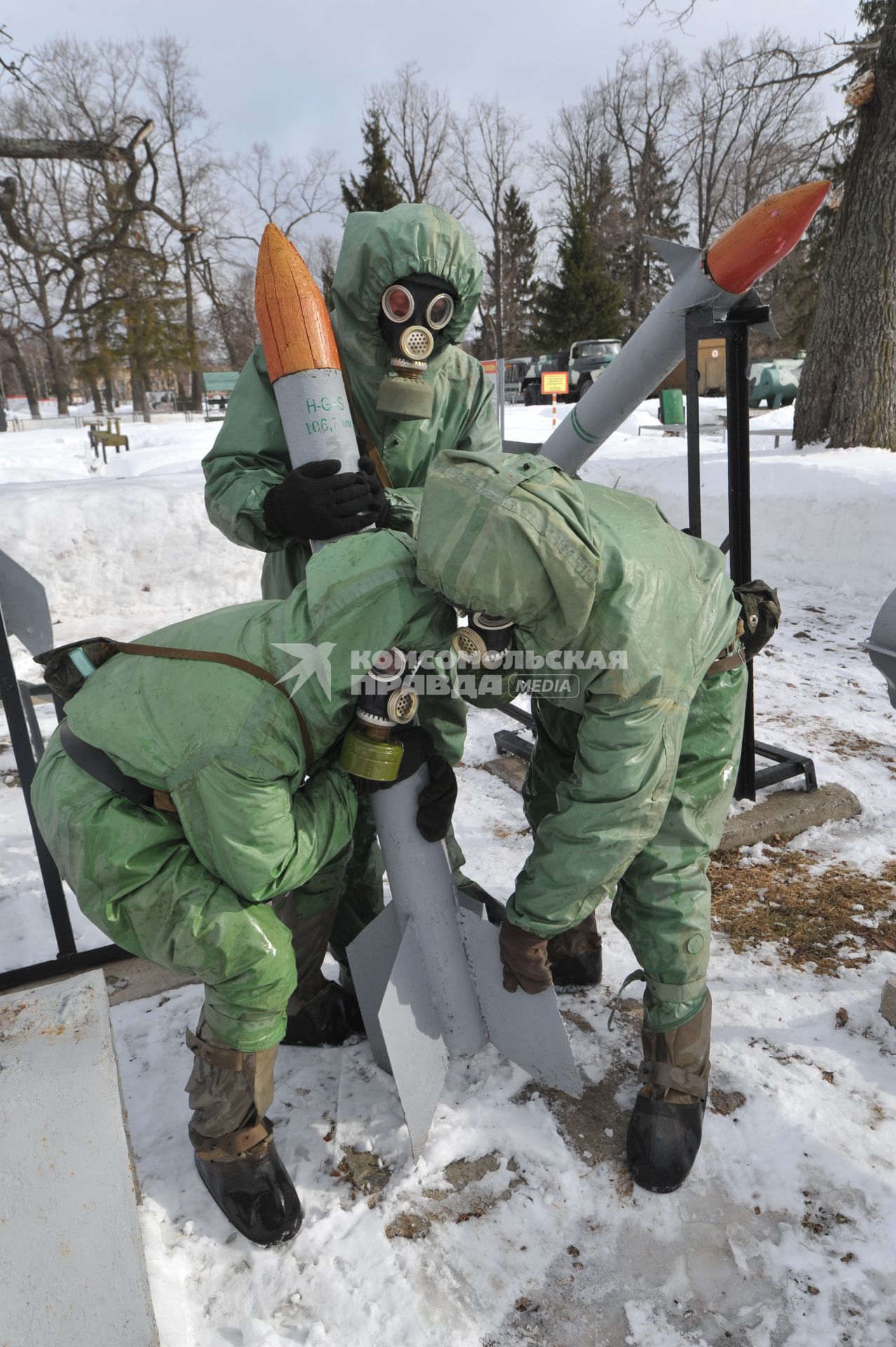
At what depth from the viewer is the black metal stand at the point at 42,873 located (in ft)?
8.00

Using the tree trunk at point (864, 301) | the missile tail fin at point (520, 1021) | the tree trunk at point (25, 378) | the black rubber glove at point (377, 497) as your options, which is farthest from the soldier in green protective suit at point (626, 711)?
the tree trunk at point (25, 378)

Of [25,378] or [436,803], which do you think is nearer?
[436,803]

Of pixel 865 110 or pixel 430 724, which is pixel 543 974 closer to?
pixel 430 724

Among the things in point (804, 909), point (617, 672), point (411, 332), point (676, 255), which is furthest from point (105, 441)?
point (617, 672)

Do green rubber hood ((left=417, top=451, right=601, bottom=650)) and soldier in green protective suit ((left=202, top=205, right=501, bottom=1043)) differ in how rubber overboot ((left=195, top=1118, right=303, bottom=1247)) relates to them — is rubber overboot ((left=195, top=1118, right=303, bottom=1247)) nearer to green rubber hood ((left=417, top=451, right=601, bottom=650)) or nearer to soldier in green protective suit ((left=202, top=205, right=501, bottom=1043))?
soldier in green protective suit ((left=202, top=205, right=501, bottom=1043))

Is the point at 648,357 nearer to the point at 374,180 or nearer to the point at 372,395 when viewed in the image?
the point at 372,395

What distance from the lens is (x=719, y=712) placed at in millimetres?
2080

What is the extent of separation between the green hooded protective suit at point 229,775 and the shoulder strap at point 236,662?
1 centimetres

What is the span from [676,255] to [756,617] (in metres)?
1.47

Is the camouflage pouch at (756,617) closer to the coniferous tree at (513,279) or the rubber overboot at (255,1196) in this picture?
the rubber overboot at (255,1196)

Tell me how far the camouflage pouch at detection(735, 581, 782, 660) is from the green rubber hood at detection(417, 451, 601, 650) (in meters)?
0.97

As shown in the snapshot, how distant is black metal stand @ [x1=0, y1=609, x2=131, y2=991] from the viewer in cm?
244

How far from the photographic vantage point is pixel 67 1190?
160cm

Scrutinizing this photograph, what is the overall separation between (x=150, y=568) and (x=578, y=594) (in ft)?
20.7
